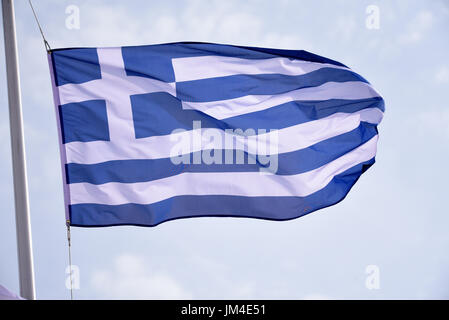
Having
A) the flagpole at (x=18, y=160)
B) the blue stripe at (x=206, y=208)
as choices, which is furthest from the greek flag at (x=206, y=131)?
the flagpole at (x=18, y=160)

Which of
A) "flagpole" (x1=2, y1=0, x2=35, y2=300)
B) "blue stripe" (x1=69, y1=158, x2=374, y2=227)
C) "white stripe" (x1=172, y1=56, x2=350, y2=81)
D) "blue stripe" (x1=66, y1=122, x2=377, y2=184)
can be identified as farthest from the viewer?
"white stripe" (x1=172, y1=56, x2=350, y2=81)

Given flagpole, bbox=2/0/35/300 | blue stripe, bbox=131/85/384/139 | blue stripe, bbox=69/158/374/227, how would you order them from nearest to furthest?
flagpole, bbox=2/0/35/300 → blue stripe, bbox=69/158/374/227 → blue stripe, bbox=131/85/384/139

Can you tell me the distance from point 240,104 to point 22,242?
3122 millimetres

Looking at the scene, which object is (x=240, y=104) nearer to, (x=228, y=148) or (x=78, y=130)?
(x=228, y=148)

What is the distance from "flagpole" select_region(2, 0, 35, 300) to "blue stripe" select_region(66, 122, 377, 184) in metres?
0.98

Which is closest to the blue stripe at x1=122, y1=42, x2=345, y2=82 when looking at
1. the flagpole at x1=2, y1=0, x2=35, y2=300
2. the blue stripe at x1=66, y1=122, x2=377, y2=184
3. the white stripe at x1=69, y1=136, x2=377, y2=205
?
the blue stripe at x1=66, y1=122, x2=377, y2=184

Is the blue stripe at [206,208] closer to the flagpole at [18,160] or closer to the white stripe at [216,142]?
the white stripe at [216,142]

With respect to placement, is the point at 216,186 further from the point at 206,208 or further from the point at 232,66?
the point at 232,66

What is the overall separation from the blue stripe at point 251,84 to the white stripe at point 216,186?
97 cm

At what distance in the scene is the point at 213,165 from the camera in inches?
292

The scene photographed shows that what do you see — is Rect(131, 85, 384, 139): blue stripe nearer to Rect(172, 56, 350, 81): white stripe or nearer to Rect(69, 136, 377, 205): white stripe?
Rect(172, 56, 350, 81): white stripe

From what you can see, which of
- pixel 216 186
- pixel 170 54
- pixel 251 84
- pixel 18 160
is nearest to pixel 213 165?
pixel 216 186

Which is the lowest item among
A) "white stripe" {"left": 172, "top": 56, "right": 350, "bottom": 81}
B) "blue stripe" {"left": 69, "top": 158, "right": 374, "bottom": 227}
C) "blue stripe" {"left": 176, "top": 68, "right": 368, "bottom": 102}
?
"blue stripe" {"left": 69, "top": 158, "right": 374, "bottom": 227}

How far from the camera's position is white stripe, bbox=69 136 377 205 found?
7.12 m
